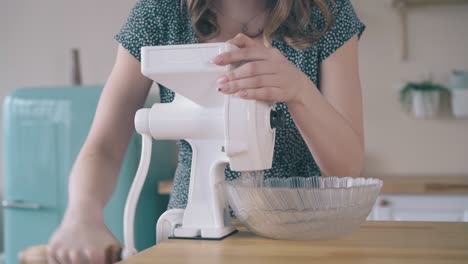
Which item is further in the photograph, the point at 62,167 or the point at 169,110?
the point at 62,167

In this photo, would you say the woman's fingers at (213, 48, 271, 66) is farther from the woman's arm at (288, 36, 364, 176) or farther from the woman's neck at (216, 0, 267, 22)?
the woman's neck at (216, 0, 267, 22)

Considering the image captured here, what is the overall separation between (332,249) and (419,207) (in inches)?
71.8

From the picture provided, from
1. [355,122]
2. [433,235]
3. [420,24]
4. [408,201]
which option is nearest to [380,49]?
[420,24]

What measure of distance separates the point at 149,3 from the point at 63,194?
163cm

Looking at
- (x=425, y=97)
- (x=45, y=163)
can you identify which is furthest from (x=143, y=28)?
(x=425, y=97)

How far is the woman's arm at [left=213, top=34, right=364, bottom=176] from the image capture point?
0.77 metres

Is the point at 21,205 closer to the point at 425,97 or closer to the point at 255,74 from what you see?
the point at 425,97

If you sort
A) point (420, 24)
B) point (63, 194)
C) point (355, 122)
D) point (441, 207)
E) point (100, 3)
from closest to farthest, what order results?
point (355, 122), point (441, 207), point (63, 194), point (420, 24), point (100, 3)

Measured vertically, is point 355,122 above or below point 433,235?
above

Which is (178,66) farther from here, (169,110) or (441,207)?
(441,207)

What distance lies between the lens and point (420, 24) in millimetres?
2900

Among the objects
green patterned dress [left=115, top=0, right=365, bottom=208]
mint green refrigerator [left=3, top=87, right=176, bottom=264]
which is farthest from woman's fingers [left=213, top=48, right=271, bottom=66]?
mint green refrigerator [left=3, top=87, right=176, bottom=264]

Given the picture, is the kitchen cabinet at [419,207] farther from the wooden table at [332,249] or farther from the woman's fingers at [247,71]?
the woman's fingers at [247,71]

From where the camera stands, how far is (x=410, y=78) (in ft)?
9.56
